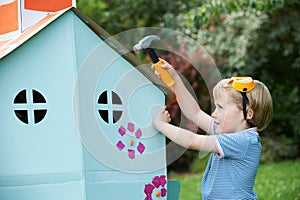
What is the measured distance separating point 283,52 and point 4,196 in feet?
20.3

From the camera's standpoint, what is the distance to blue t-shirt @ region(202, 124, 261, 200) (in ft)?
8.76

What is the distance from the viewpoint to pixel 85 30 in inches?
106

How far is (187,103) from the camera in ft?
9.76

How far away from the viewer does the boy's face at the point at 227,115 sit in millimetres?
2711

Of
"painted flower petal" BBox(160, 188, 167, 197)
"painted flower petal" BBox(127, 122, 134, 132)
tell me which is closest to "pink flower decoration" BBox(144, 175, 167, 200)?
"painted flower petal" BBox(160, 188, 167, 197)

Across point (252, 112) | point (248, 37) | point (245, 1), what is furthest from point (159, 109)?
point (248, 37)

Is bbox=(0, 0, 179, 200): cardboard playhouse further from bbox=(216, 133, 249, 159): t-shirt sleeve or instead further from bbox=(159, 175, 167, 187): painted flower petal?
bbox=(216, 133, 249, 159): t-shirt sleeve

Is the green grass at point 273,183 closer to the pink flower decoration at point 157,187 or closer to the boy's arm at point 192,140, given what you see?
the pink flower decoration at point 157,187

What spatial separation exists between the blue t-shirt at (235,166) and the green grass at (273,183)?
2530 mm

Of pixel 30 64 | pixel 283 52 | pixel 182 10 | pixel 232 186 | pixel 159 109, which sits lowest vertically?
pixel 232 186

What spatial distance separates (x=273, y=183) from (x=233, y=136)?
3604 mm

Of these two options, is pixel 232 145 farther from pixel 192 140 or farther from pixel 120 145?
pixel 120 145

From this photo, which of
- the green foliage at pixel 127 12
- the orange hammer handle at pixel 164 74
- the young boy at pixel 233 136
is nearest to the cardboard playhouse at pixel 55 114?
the orange hammer handle at pixel 164 74

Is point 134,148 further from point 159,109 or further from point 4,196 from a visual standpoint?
point 4,196
